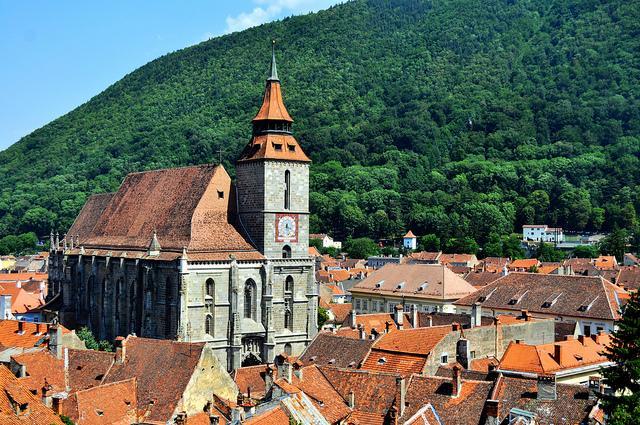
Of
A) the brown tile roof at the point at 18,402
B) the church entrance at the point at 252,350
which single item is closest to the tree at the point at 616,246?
the church entrance at the point at 252,350

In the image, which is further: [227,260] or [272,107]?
[272,107]

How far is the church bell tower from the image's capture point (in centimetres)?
6681

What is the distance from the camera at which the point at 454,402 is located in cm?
3772

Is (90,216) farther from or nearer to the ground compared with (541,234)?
farther from the ground

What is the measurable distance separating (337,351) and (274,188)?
2002cm

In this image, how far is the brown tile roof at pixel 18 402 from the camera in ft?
101

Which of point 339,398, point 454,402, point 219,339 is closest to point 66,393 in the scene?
point 339,398

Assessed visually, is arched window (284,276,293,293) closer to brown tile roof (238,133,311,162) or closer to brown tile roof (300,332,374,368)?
brown tile roof (238,133,311,162)

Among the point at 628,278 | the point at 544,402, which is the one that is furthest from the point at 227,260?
the point at 628,278

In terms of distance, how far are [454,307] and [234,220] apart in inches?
1112

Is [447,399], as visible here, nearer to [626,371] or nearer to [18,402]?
[626,371]

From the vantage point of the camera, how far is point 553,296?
74750 millimetres

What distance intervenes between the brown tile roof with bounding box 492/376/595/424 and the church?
29.4 meters

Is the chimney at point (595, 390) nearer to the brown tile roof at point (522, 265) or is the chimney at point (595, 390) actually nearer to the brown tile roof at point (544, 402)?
the brown tile roof at point (544, 402)
